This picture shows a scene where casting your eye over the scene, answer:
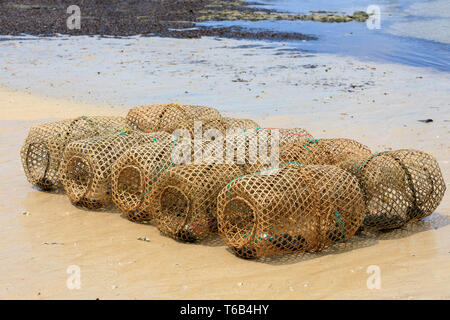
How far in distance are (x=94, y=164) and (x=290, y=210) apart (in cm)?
240

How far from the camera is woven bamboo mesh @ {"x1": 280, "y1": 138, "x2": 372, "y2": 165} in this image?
6.04 meters

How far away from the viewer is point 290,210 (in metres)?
4.96

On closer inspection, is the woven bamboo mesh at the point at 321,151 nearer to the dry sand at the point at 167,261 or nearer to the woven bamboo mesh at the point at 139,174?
the dry sand at the point at 167,261

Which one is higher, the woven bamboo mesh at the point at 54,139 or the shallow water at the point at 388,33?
the shallow water at the point at 388,33

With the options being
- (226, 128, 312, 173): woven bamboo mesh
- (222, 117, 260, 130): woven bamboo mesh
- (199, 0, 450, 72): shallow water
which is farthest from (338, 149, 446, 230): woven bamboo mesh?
(199, 0, 450, 72): shallow water

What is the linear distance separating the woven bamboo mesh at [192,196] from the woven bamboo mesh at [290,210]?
0.23 metres

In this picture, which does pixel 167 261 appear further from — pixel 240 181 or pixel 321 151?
pixel 321 151

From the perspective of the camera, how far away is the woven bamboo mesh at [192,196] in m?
5.34

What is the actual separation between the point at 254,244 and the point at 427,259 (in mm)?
1699

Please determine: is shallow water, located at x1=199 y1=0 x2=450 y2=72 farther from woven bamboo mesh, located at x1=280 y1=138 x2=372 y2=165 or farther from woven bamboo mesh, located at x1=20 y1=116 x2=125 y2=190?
woven bamboo mesh, located at x1=20 y1=116 x2=125 y2=190

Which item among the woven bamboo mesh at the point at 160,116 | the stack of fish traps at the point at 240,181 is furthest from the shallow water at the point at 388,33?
the stack of fish traps at the point at 240,181

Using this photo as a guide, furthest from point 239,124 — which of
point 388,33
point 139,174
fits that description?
point 388,33

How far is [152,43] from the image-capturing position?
2073 cm

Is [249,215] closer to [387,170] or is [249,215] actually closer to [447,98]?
[387,170]
